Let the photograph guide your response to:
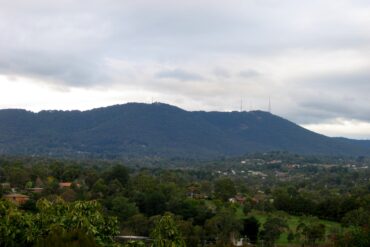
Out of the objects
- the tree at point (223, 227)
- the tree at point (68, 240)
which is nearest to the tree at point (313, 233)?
the tree at point (223, 227)

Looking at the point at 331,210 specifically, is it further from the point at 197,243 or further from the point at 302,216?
the point at 197,243

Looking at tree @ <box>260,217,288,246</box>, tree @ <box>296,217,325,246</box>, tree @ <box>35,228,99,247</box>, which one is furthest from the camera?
tree @ <box>260,217,288,246</box>

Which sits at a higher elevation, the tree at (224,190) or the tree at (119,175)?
the tree at (119,175)

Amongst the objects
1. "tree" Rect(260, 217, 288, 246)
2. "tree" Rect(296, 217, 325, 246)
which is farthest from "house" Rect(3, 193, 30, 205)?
"tree" Rect(296, 217, 325, 246)

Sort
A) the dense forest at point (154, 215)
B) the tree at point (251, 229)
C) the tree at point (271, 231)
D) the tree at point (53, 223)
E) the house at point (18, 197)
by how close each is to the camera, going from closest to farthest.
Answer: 1. the tree at point (53, 223)
2. the dense forest at point (154, 215)
3. the tree at point (271, 231)
4. the tree at point (251, 229)
5. the house at point (18, 197)

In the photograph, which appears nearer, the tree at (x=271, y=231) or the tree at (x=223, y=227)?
the tree at (x=223, y=227)

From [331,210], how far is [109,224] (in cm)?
3760

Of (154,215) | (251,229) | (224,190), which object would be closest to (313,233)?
(251,229)

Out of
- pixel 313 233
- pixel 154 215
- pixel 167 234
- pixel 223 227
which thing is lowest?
pixel 313 233

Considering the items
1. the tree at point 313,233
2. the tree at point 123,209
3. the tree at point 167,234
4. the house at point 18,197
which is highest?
the tree at point 167,234

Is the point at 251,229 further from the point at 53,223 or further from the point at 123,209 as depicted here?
the point at 53,223

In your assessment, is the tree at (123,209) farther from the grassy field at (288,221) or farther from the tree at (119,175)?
the tree at (119,175)

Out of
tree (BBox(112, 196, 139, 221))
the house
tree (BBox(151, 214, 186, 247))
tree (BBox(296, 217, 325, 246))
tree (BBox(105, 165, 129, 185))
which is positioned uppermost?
tree (BBox(105, 165, 129, 185))

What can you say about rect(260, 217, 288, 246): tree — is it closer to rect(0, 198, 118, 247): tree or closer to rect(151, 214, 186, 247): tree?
rect(151, 214, 186, 247): tree
